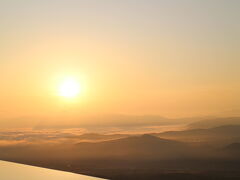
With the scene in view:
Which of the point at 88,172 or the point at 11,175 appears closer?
the point at 11,175

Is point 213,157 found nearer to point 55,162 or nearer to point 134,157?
point 134,157

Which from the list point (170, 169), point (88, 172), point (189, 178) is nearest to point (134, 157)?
point (170, 169)

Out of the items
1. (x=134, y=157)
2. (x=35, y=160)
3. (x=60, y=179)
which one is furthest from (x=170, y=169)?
(x=60, y=179)

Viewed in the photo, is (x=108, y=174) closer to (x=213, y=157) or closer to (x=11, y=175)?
(x=213, y=157)

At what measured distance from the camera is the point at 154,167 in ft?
195

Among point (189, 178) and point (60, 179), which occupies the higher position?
point (60, 179)

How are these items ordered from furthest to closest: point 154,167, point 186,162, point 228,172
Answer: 1. point 186,162
2. point 154,167
3. point 228,172

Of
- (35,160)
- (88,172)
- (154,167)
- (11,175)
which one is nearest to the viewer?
(11,175)

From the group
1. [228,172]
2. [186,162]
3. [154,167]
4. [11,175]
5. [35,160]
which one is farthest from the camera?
[186,162]

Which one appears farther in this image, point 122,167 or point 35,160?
point 122,167

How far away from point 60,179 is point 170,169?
5142cm

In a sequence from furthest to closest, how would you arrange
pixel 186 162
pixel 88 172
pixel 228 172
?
1. pixel 186 162
2. pixel 228 172
3. pixel 88 172

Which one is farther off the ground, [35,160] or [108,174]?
[35,160]

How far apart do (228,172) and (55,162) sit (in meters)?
32.6
